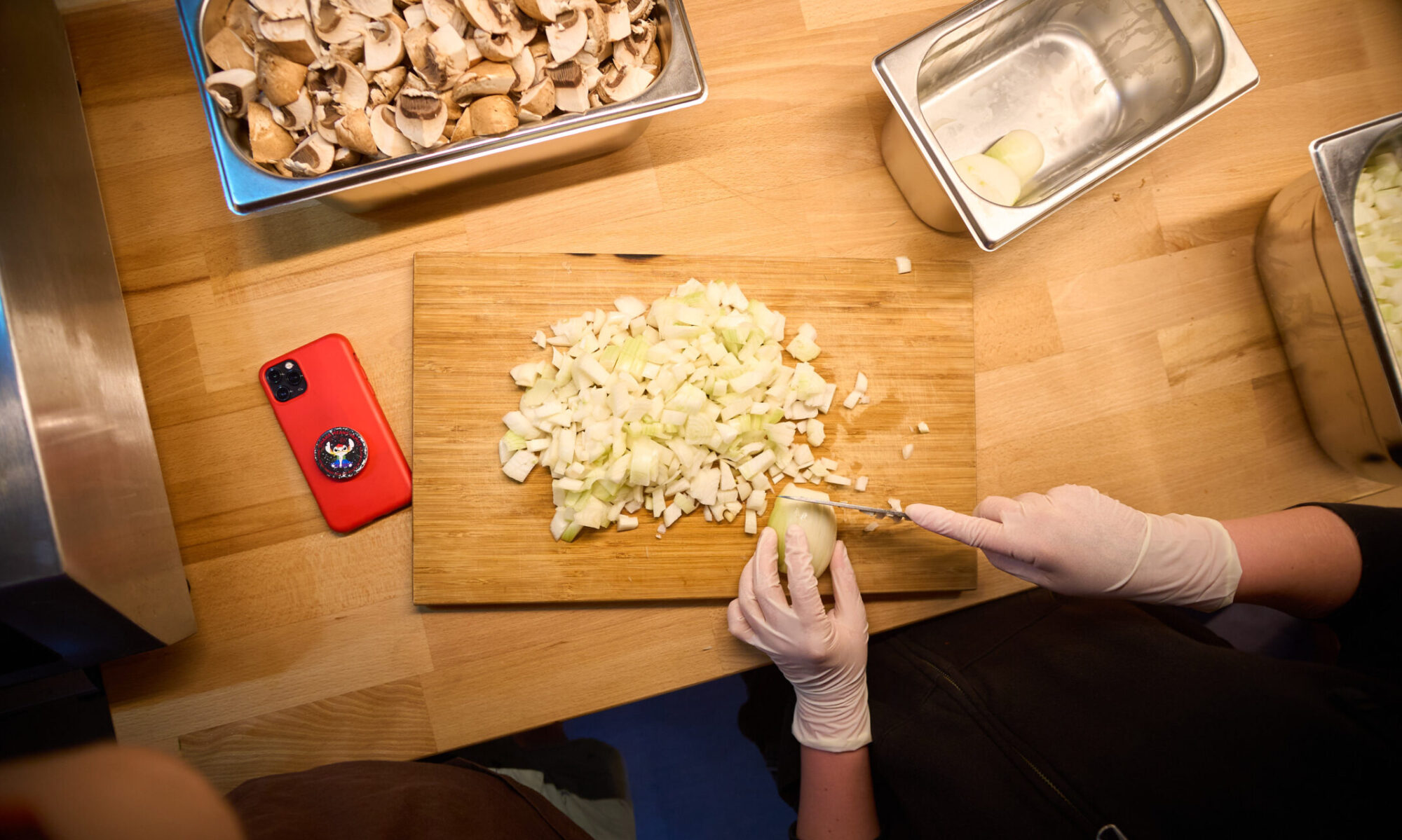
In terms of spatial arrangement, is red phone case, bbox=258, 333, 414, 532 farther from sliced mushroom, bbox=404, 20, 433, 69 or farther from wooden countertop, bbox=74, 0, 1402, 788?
sliced mushroom, bbox=404, 20, 433, 69

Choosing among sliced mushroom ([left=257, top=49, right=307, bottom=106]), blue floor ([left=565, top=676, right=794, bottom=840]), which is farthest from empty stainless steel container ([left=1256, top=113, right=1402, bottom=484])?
sliced mushroom ([left=257, top=49, right=307, bottom=106])

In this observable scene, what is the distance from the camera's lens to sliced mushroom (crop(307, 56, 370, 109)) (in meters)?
1.26

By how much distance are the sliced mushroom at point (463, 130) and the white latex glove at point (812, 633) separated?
974 mm

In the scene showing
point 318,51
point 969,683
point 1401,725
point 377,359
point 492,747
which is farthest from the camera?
point 492,747

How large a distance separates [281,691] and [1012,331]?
179 centimetres

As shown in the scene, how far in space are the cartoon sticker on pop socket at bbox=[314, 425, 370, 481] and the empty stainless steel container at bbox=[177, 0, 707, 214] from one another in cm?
46

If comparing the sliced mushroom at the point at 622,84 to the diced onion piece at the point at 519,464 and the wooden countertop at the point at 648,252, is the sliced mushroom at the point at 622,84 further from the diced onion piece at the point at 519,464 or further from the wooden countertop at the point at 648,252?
the diced onion piece at the point at 519,464

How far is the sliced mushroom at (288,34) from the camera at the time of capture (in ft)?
3.99

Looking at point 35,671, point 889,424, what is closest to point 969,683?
point 889,424

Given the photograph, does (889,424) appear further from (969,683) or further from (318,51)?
(318,51)

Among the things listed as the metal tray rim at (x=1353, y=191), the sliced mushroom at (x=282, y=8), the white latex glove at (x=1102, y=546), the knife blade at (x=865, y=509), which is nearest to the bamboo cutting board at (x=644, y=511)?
the knife blade at (x=865, y=509)

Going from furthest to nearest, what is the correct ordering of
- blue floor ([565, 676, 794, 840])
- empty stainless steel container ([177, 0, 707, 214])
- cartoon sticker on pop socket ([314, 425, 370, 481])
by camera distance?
1. blue floor ([565, 676, 794, 840])
2. cartoon sticker on pop socket ([314, 425, 370, 481])
3. empty stainless steel container ([177, 0, 707, 214])

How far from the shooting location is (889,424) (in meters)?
1.53

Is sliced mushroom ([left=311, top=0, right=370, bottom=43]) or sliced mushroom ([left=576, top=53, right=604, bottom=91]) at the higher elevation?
sliced mushroom ([left=311, top=0, right=370, bottom=43])
